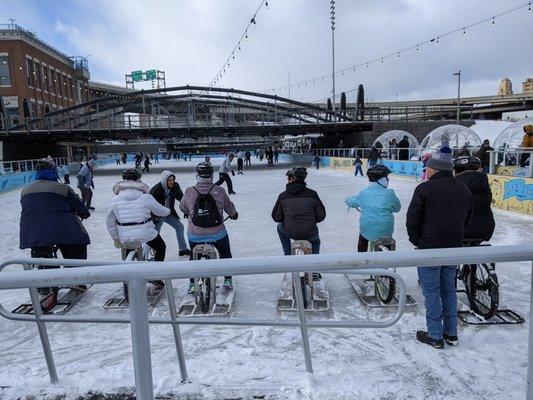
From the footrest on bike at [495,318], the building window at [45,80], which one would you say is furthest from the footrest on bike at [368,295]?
the building window at [45,80]

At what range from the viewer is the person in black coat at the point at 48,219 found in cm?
463

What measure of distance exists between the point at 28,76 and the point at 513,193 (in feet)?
148

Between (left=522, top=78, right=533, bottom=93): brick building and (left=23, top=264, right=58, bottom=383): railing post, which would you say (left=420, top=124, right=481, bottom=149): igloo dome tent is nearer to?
(left=23, top=264, right=58, bottom=383): railing post

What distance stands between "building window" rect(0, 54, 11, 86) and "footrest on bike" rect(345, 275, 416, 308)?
44481 mm

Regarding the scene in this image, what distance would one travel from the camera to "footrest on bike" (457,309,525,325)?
399 cm

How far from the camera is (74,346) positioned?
12.4ft

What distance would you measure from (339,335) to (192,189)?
7.90 feet

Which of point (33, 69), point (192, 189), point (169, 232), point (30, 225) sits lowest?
point (169, 232)

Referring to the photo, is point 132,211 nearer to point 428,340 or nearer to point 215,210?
point 215,210

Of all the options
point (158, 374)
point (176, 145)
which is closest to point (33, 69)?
point (176, 145)

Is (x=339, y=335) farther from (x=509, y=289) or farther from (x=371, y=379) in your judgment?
(x=509, y=289)

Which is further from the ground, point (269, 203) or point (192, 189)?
point (192, 189)

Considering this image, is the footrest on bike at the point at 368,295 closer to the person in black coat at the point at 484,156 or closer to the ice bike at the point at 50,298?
the ice bike at the point at 50,298

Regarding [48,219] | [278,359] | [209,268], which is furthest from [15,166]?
[209,268]
